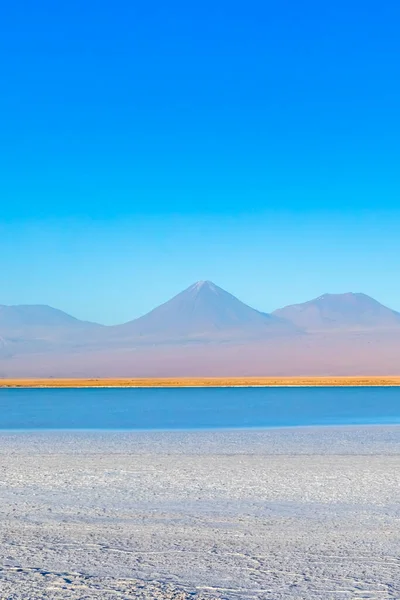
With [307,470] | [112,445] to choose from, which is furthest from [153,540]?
[112,445]

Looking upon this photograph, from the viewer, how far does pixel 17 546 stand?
31.1 feet

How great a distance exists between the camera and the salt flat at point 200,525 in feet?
25.8

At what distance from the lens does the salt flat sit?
→ 7859 millimetres

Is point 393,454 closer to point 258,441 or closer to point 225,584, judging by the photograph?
point 258,441

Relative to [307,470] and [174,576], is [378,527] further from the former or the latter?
[307,470]

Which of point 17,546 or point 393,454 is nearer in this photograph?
point 17,546

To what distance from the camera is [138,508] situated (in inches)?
484

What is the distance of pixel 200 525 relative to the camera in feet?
35.6

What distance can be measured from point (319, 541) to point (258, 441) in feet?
51.2

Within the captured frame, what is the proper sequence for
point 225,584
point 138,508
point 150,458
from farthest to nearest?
1. point 150,458
2. point 138,508
3. point 225,584

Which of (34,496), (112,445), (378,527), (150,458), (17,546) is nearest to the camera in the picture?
(17,546)

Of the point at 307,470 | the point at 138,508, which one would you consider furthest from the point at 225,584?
the point at 307,470

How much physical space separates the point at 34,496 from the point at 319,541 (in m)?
5.71


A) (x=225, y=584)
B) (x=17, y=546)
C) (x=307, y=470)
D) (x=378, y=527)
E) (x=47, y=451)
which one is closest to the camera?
(x=225, y=584)
